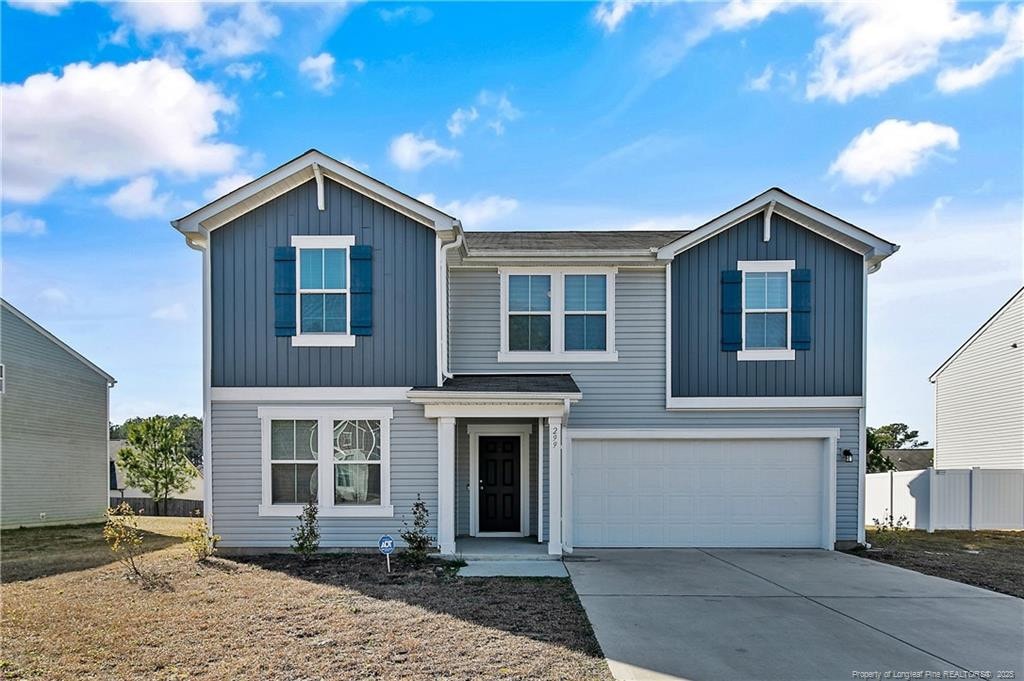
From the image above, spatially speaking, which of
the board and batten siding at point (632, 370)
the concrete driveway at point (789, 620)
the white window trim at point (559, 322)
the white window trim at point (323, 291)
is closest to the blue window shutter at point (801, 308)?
the board and batten siding at point (632, 370)

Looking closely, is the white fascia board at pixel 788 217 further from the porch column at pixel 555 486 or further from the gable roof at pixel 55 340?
the gable roof at pixel 55 340

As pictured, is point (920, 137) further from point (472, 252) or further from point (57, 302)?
point (57, 302)

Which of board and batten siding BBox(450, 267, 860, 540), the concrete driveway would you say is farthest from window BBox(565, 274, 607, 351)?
the concrete driveway

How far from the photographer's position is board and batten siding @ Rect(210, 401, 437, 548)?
11281 millimetres

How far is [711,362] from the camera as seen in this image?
1259 cm

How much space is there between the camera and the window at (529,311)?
12664 mm

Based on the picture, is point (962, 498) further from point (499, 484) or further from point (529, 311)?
point (529, 311)

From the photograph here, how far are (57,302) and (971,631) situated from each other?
20.2 metres

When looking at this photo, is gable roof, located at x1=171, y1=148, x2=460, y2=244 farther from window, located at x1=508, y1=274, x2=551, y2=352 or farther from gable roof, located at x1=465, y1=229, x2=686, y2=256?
window, located at x1=508, y1=274, x2=551, y2=352

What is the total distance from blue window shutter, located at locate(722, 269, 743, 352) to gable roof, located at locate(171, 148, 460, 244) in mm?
4967

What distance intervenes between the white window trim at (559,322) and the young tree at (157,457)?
59.4ft

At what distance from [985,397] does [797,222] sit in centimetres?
1416

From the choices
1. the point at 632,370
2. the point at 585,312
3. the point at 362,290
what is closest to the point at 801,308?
the point at 632,370

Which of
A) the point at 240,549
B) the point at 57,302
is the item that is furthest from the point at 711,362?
the point at 57,302
